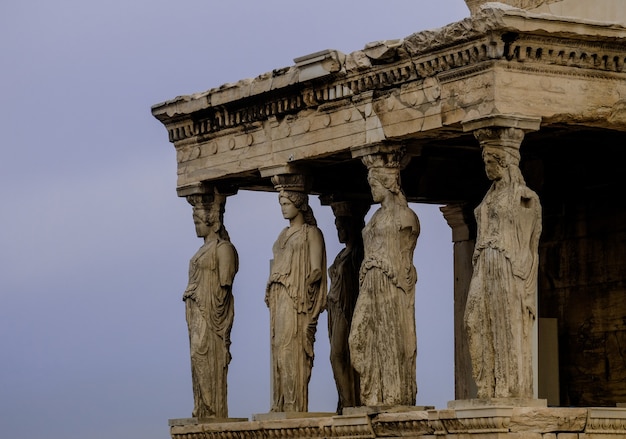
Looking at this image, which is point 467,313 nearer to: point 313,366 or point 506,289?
point 506,289

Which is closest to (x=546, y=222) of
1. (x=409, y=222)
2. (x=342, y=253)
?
(x=342, y=253)

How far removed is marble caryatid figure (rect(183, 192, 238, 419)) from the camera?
89.5 ft

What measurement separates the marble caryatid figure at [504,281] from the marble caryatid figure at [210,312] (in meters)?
4.82

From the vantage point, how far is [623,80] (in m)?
23.7

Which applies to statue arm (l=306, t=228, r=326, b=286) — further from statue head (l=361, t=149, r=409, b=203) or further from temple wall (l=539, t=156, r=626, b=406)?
temple wall (l=539, t=156, r=626, b=406)

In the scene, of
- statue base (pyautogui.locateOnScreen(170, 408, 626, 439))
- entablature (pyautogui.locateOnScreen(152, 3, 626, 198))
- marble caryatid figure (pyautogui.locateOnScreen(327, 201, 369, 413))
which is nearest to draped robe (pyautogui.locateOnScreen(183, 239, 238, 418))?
entablature (pyautogui.locateOnScreen(152, 3, 626, 198))

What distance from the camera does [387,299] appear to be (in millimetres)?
24297

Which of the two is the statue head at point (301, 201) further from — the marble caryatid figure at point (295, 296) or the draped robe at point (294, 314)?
the draped robe at point (294, 314)

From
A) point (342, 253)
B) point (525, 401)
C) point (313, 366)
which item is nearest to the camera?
point (525, 401)

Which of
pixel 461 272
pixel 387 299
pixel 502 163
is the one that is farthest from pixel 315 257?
pixel 461 272

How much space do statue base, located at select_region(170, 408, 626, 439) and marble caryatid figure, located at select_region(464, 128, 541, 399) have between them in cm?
32

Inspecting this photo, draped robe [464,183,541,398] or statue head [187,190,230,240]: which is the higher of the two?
statue head [187,190,230,240]

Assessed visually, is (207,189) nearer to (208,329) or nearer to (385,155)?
(208,329)

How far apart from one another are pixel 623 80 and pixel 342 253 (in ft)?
17.8
